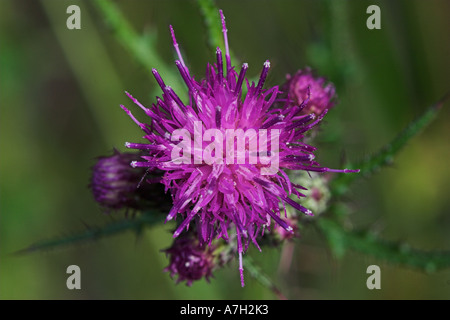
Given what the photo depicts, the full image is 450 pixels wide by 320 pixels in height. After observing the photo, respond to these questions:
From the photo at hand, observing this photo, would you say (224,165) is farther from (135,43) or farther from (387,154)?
(135,43)

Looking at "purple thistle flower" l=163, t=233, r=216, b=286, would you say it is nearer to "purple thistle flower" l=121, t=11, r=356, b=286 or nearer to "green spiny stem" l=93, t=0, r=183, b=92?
"purple thistle flower" l=121, t=11, r=356, b=286

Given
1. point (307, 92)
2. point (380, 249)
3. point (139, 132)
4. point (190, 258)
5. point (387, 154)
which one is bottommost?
point (380, 249)

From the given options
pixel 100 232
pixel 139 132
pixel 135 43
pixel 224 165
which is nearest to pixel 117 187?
pixel 100 232

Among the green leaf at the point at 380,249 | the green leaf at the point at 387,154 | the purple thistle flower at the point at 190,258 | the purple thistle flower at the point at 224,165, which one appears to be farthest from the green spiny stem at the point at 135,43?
the green leaf at the point at 380,249

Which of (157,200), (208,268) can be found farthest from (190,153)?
(208,268)

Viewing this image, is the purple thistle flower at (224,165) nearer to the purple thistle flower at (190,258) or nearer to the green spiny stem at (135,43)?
the purple thistle flower at (190,258)

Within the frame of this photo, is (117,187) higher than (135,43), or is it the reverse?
(135,43)
